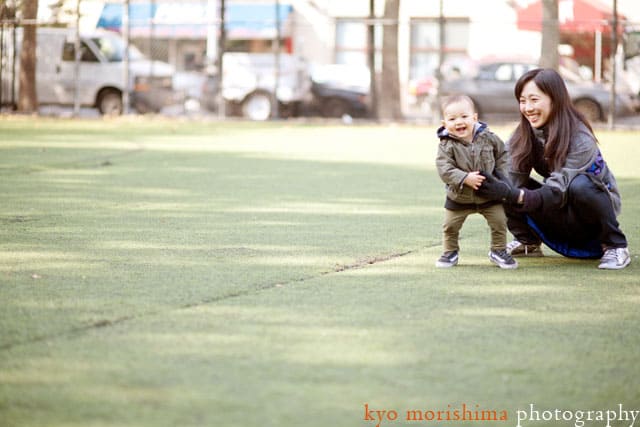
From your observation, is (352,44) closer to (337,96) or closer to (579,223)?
(337,96)

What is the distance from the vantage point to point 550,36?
68.0ft

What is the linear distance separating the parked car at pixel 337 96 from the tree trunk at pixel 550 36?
5580 mm

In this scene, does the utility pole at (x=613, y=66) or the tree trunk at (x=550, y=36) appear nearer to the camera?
the utility pole at (x=613, y=66)

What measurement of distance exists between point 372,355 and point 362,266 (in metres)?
1.95

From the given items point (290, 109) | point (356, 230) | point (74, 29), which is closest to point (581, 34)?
point (290, 109)

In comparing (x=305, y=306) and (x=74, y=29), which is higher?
(x=74, y=29)

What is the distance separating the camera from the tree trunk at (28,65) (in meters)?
22.6

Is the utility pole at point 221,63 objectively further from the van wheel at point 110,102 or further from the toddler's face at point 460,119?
the toddler's face at point 460,119

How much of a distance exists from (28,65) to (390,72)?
25.7 feet

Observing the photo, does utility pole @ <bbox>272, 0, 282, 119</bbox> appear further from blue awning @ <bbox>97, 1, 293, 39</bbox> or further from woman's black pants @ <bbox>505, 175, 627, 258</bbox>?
woman's black pants @ <bbox>505, 175, 627, 258</bbox>

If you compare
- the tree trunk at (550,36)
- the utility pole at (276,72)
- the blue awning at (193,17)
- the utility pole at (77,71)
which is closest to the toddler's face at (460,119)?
the tree trunk at (550,36)

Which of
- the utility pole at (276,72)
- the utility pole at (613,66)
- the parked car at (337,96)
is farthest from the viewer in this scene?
the parked car at (337,96)

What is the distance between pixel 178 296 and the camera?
476cm

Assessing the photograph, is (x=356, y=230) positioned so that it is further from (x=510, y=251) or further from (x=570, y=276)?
(x=570, y=276)
